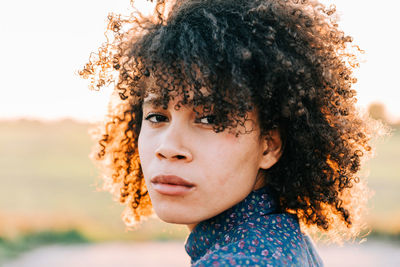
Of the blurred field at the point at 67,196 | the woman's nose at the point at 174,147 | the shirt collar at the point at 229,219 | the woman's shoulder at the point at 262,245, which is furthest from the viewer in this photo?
the blurred field at the point at 67,196

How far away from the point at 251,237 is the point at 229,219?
0.17 meters

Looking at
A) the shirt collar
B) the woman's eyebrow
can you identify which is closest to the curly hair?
the woman's eyebrow

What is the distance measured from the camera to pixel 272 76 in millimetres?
1678

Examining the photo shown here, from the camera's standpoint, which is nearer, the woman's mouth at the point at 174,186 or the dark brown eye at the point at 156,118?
the woman's mouth at the point at 174,186

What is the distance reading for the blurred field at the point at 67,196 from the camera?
273 inches

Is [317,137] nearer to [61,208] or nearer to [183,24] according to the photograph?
[183,24]

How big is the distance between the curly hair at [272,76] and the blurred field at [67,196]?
11.4 feet

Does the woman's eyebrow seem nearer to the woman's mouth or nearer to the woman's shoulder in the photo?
the woman's mouth

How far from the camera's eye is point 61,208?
7.43 meters

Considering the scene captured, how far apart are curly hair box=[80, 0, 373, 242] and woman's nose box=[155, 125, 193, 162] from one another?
0.10 m


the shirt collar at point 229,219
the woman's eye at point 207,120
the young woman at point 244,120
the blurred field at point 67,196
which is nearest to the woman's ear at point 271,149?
the young woman at point 244,120

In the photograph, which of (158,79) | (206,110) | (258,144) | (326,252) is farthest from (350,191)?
(326,252)

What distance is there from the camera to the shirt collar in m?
1.73

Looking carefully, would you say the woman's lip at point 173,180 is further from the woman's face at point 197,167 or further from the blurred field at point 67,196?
the blurred field at point 67,196
